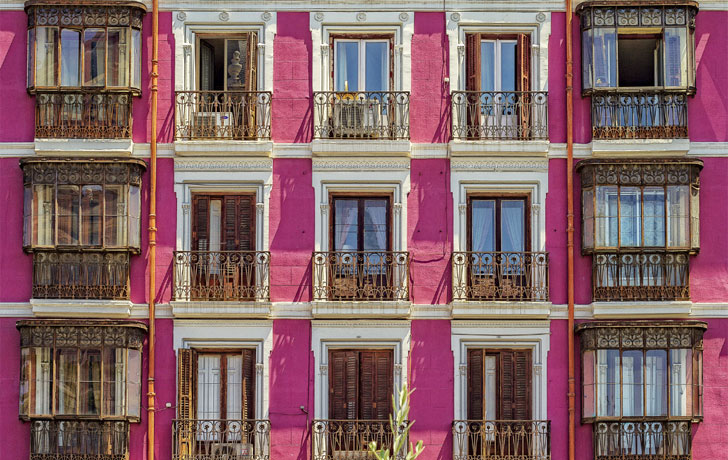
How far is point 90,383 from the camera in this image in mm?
28328

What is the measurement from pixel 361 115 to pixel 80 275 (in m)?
6.50

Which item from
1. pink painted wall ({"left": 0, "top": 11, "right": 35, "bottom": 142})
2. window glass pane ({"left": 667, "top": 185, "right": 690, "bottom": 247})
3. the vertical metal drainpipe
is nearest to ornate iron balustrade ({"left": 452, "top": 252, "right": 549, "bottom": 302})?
window glass pane ({"left": 667, "top": 185, "right": 690, "bottom": 247})

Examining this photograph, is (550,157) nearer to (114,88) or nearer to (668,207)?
(668,207)

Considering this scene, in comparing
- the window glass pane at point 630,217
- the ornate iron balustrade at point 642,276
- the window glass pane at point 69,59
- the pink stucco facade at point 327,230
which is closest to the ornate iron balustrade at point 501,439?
the pink stucco facade at point 327,230

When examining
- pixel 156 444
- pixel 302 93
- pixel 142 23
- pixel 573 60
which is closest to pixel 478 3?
pixel 573 60

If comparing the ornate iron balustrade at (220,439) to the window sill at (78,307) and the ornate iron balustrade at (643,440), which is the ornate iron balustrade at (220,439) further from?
the ornate iron balustrade at (643,440)

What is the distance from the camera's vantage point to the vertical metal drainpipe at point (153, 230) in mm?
28438

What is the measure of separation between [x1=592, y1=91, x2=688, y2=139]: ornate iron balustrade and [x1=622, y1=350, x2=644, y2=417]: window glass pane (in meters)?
4.44

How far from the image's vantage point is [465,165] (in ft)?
95.7

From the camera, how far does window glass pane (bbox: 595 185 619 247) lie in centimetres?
2878

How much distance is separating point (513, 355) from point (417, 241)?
2992 mm

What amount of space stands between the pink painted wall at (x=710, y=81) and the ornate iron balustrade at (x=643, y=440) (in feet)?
19.4

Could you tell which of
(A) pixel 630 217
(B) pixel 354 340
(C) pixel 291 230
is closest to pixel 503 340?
(B) pixel 354 340

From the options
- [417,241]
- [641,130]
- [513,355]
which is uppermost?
[641,130]
